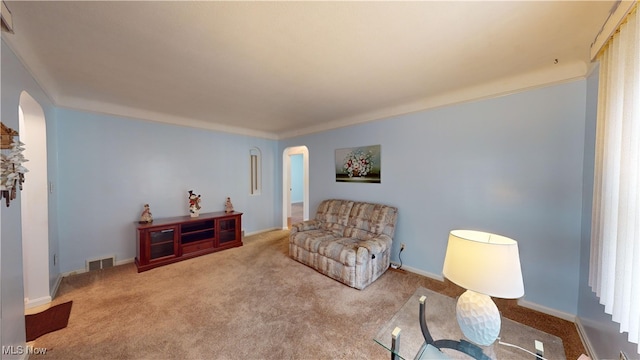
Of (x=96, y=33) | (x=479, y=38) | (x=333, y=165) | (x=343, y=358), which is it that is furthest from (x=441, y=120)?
(x=96, y=33)

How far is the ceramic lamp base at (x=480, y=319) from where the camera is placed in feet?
3.93

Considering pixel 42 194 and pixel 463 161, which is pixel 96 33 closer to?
pixel 42 194

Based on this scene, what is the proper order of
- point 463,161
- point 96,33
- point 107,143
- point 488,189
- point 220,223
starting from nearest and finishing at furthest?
point 96,33, point 488,189, point 463,161, point 107,143, point 220,223

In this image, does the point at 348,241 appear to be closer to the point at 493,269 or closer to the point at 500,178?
the point at 500,178

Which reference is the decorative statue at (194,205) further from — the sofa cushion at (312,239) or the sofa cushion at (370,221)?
the sofa cushion at (370,221)

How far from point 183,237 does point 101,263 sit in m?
1.05

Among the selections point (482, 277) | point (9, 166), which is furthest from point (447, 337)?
point (9, 166)

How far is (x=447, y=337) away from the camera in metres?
1.41

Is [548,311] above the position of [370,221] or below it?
below

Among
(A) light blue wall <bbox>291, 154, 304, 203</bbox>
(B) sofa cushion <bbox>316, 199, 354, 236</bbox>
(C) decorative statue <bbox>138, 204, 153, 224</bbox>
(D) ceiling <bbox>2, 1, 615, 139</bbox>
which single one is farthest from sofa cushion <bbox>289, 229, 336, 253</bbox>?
(A) light blue wall <bbox>291, 154, 304, 203</bbox>

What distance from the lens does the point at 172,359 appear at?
158cm

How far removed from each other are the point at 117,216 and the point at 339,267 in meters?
3.38

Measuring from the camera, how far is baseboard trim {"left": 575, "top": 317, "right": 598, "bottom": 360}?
163 centimetres
